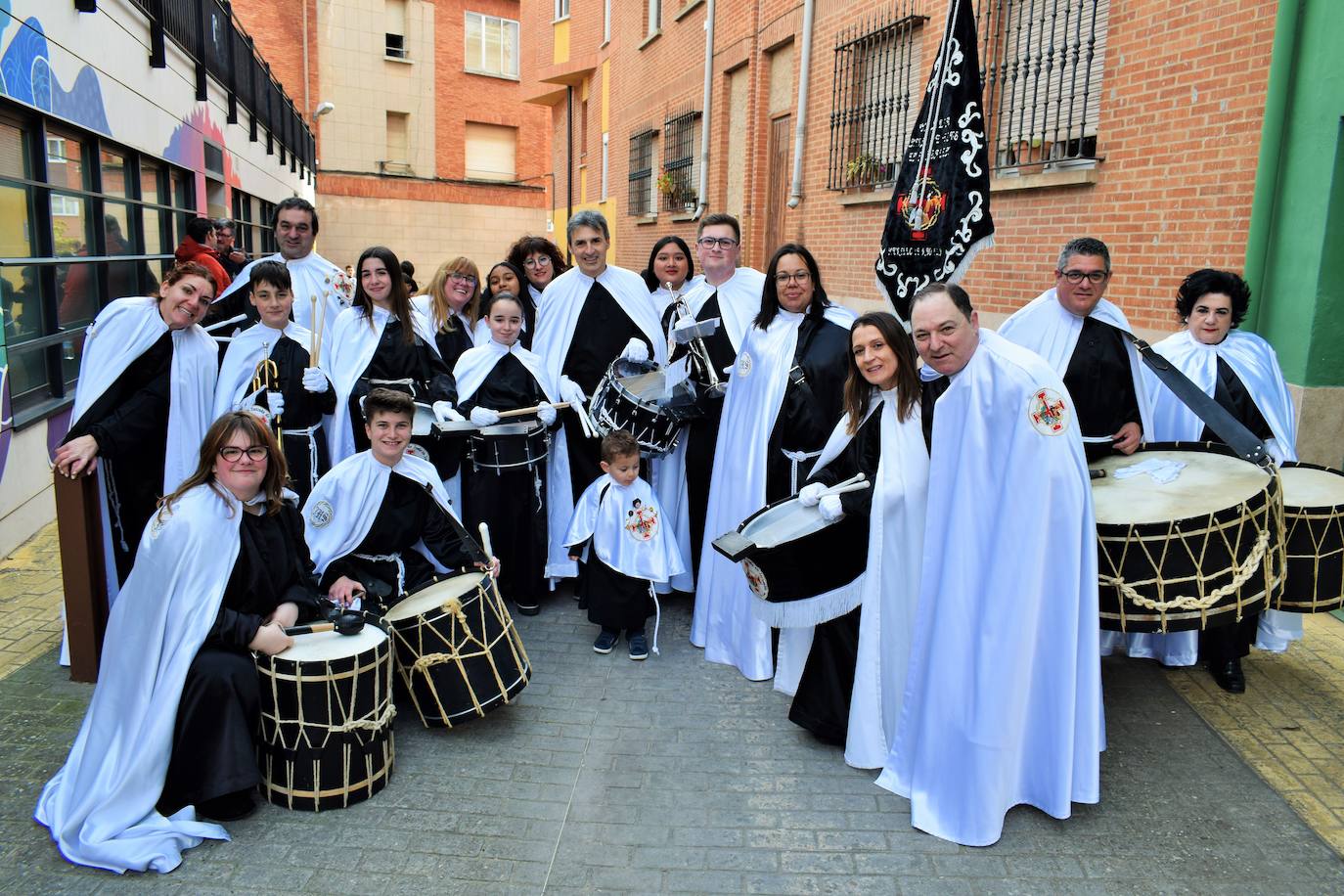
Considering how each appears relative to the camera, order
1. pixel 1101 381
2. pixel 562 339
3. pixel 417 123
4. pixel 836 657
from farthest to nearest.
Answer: pixel 417 123, pixel 562 339, pixel 1101 381, pixel 836 657

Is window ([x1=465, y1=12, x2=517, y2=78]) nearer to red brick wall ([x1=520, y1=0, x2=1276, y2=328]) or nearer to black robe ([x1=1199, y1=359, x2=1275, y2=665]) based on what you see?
red brick wall ([x1=520, y1=0, x2=1276, y2=328])

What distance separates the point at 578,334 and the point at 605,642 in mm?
1995

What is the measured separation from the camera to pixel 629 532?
508 centimetres

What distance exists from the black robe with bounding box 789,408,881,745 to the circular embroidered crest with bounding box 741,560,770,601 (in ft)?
1.13

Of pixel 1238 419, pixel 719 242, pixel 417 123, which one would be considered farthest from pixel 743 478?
pixel 417 123

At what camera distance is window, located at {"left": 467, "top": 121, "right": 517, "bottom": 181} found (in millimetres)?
33031

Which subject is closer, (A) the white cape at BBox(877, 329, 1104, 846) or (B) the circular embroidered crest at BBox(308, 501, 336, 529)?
(A) the white cape at BBox(877, 329, 1104, 846)

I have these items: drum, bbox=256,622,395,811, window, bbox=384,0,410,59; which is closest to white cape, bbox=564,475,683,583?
drum, bbox=256,622,395,811

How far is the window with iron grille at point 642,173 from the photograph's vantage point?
1884 centimetres

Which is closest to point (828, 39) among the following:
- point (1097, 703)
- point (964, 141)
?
point (964, 141)

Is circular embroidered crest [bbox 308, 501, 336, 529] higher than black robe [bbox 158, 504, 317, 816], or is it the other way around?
circular embroidered crest [bbox 308, 501, 336, 529]

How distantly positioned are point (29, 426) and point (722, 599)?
5336mm

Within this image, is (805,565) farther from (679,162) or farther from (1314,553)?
(679,162)

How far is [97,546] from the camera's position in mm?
4152
